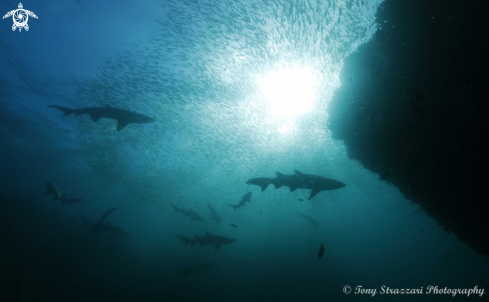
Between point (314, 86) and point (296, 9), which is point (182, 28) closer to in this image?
point (296, 9)

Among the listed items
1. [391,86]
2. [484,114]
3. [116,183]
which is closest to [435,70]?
[391,86]

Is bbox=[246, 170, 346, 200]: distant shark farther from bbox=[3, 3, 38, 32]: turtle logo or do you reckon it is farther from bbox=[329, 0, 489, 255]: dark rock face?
bbox=[3, 3, 38, 32]: turtle logo

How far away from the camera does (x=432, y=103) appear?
5520 millimetres

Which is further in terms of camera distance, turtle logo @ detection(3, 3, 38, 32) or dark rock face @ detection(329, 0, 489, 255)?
turtle logo @ detection(3, 3, 38, 32)

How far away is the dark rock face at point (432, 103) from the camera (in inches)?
181

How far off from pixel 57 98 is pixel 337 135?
26123 mm

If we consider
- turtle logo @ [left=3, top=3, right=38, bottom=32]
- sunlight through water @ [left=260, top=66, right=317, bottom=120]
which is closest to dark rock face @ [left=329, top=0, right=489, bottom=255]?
sunlight through water @ [left=260, top=66, right=317, bottom=120]

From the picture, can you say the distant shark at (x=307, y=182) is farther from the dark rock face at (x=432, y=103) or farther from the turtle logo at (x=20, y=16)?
the turtle logo at (x=20, y=16)

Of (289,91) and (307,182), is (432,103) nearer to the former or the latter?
(307,182)

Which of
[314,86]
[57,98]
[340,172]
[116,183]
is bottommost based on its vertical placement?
[116,183]

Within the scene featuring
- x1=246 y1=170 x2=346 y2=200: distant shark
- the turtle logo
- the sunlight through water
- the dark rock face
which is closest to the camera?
the dark rock face

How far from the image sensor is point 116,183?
42.4 m

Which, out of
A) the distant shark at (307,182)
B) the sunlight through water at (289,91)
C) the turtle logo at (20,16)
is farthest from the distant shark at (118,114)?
the turtle logo at (20,16)

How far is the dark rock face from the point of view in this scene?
4.59 metres
